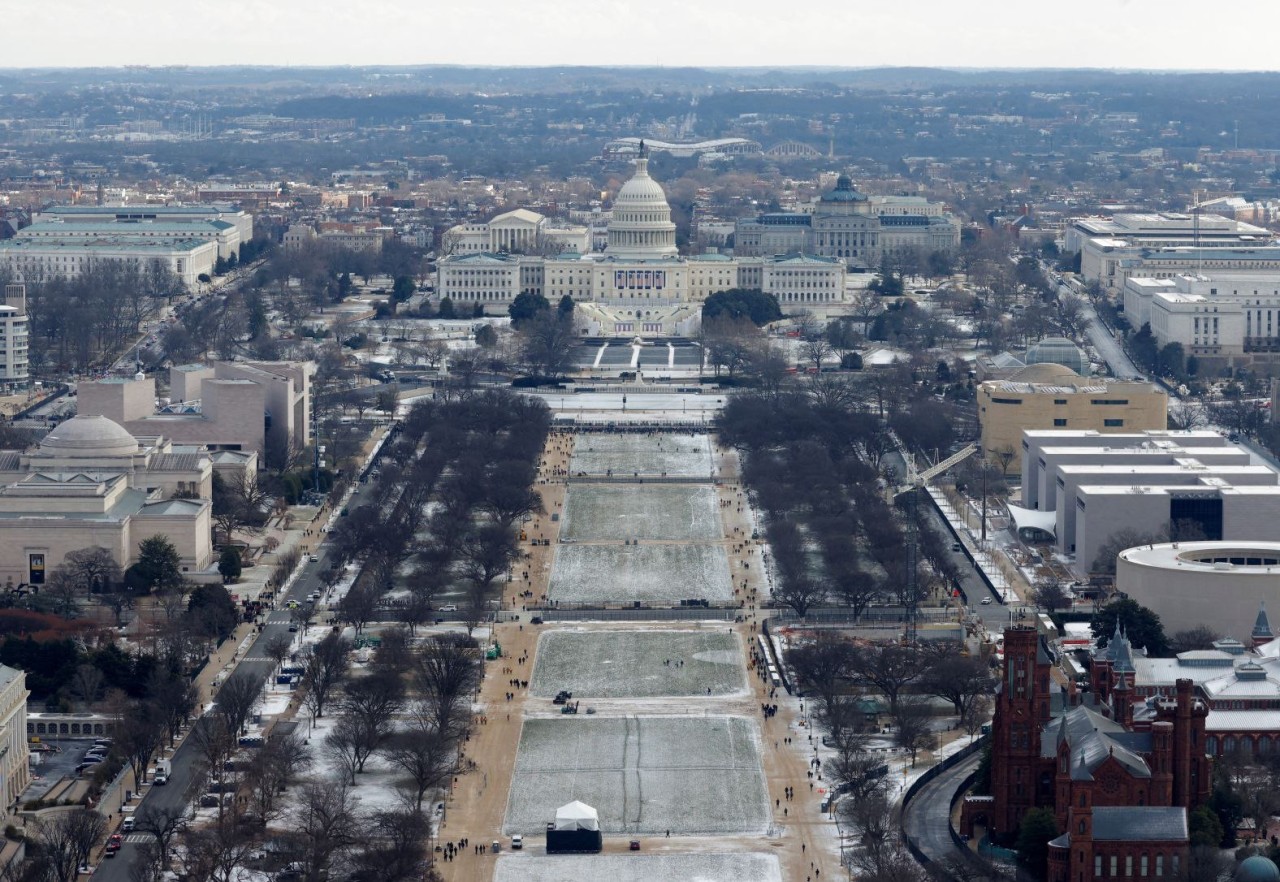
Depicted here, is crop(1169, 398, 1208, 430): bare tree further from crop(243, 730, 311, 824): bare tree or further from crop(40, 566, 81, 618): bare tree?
crop(243, 730, 311, 824): bare tree

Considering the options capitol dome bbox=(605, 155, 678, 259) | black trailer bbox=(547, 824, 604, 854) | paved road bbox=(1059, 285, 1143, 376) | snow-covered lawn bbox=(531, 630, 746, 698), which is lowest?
black trailer bbox=(547, 824, 604, 854)

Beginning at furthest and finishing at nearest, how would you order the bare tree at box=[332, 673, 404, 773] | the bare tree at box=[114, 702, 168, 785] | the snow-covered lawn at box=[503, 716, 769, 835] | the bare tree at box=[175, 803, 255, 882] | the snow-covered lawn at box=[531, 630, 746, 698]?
the snow-covered lawn at box=[531, 630, 746, 698] < the bare tree at box=[332, 673, 404, 773] < the bare tree at box=[114, 702, 168, 785] < the snow-covered lawn at box=[503, 716, 769, 835] < the bare tree at box=[175, 803, 255, 882]

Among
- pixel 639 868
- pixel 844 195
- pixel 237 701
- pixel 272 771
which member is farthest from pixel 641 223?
pixel 639 868

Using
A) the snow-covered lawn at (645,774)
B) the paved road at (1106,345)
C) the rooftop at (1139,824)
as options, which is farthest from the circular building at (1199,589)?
the paved road at (1106,345)

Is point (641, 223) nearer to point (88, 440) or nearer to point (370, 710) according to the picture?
point (88, 440)

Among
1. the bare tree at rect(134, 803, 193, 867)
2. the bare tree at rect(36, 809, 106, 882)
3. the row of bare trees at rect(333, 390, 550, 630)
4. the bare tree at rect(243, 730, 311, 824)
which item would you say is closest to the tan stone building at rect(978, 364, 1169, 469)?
the row of bare trees at rect(333, 390, 550, 630)

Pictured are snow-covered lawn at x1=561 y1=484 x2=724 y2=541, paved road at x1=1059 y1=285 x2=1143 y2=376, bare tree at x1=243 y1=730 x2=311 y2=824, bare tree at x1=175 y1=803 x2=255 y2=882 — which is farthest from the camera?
paved road at x1=1059 y1=285 x2=1143 y2=376

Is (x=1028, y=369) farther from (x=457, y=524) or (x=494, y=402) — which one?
(x=457, y=524)
